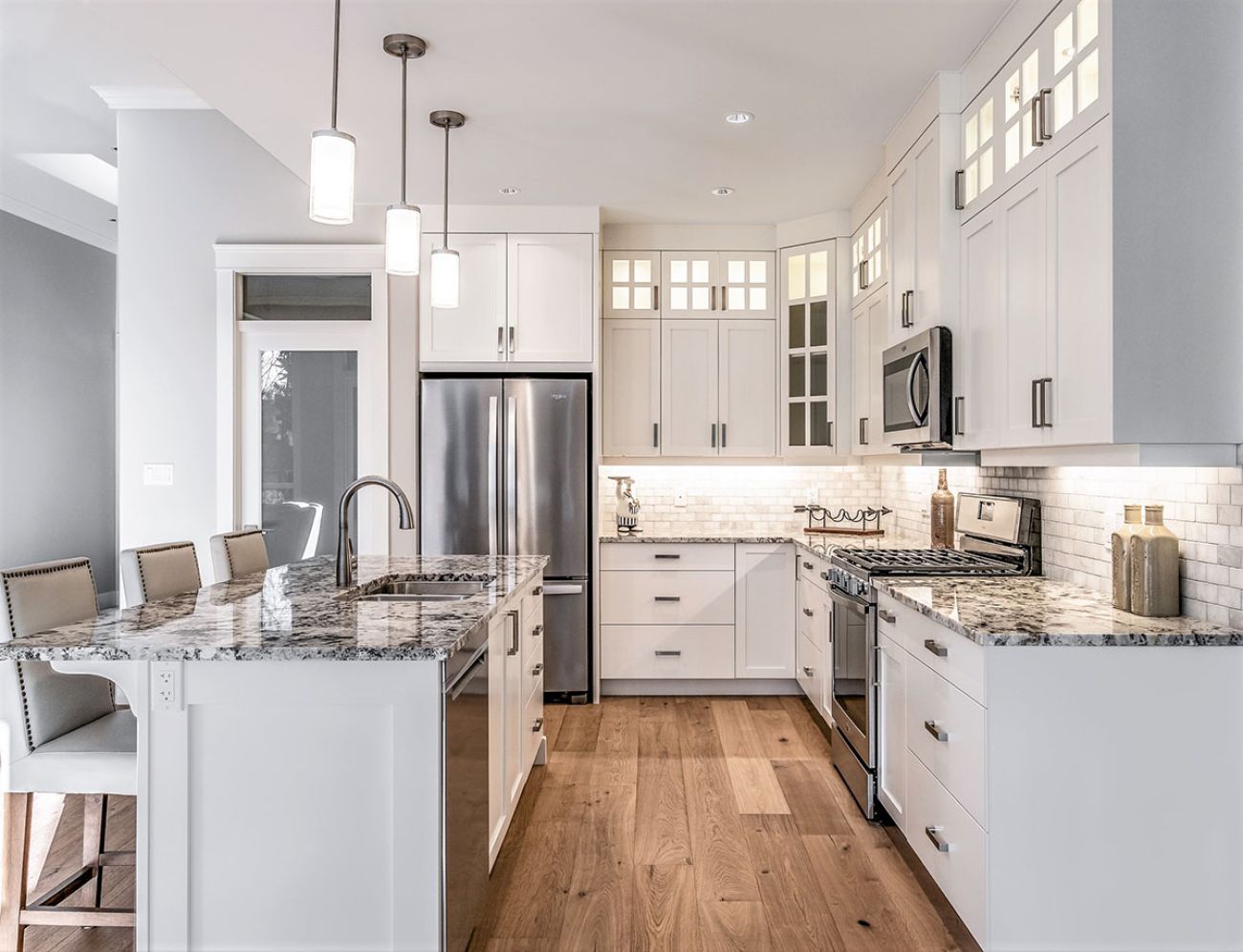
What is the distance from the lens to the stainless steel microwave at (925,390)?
2.83 metres

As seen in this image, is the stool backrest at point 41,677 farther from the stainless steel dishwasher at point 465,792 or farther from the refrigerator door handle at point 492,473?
the refrigerator door handle at point 492,473

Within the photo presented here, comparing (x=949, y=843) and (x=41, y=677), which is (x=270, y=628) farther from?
(x=949, y=843)

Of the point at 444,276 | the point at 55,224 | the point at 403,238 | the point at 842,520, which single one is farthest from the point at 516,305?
the point at 55,224

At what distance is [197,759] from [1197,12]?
113 inches

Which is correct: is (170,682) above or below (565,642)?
above

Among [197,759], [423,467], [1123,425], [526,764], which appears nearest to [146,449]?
[423,467]

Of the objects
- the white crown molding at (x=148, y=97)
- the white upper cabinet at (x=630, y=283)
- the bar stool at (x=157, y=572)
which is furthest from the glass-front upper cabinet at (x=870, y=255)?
the white crown molding at (x=148, y=97)

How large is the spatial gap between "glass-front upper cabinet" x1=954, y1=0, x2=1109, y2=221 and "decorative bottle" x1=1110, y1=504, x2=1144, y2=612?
3.28 ft

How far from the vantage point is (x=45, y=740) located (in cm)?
188

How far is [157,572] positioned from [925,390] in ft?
9.00

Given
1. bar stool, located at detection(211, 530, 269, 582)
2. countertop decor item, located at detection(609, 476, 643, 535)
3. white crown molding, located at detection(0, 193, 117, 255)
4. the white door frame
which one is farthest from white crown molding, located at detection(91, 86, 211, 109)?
countertop decor item, located at detection(609, 476, 643, 535)

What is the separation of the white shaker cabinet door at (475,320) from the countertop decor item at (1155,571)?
3.19m

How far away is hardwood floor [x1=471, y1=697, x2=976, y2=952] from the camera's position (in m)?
2.18

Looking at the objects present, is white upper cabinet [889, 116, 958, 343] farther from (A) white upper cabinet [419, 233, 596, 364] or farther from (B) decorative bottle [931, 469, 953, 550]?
(A) white upper cabinet [419, 233, 596, 364]
